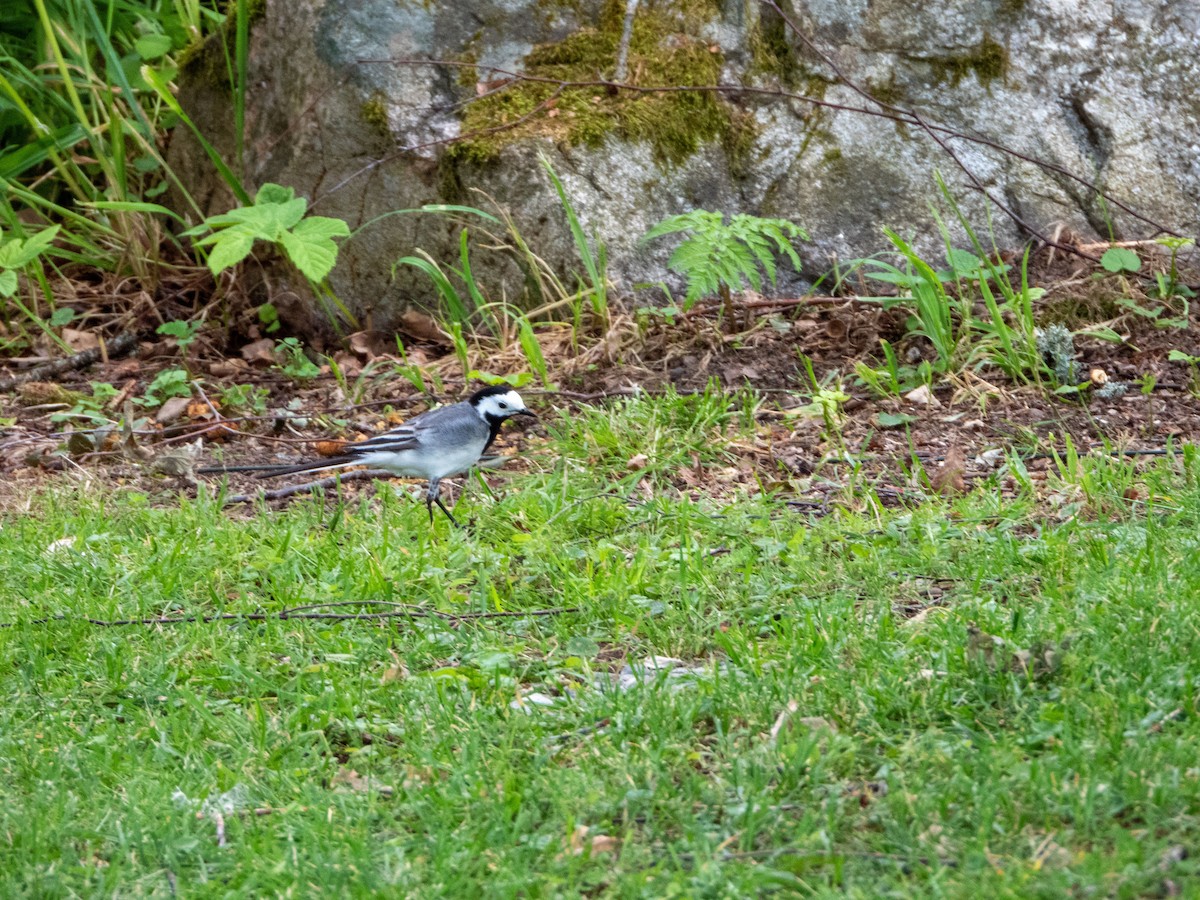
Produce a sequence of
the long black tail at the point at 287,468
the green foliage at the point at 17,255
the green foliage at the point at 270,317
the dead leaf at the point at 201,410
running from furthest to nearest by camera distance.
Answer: the green foliage at the point at 270,317 → the green foliage at the point at 17,255 → the dead leaf at the point at 201,410 → the long black tail at the point at 287,468

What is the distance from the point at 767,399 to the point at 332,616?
280 cm

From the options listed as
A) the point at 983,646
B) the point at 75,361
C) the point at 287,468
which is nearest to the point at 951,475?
the point at 983,646

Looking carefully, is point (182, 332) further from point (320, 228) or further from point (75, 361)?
point (320, 228)

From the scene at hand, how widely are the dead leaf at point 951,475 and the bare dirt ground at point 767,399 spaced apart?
14 mm

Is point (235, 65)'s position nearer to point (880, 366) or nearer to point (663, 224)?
point (663, 224)

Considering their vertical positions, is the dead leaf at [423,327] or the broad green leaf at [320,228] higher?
the broad green leaf at [320,228]

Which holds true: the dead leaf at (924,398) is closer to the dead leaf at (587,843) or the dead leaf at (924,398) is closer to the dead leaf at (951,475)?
the dead leaf at (951,475)

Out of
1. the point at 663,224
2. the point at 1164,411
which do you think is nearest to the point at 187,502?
the point at 663,224

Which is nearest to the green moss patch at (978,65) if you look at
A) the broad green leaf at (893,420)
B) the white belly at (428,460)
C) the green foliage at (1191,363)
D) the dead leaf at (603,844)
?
the green foliage at (1191,363)

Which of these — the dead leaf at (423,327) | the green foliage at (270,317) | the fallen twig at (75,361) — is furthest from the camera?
the green foliage at (270,317)

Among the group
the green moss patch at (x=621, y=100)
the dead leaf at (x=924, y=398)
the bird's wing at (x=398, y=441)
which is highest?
the green moss patch at (x=621, y=100)

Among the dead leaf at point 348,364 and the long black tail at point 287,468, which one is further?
the dead leaf at point 348,364

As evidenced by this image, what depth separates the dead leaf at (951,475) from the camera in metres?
5.02

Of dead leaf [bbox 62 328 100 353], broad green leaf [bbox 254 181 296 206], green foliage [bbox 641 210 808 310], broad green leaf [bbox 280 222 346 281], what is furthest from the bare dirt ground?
broad green leaf [bbox 254 181 296 206]
